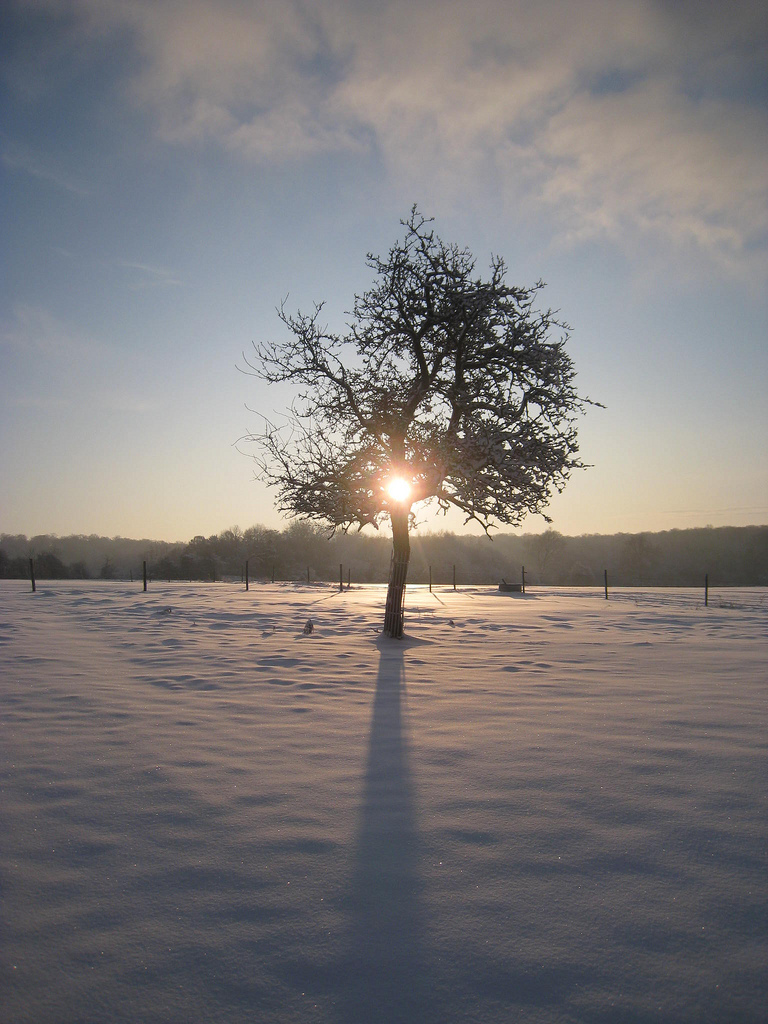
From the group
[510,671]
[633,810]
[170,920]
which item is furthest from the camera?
[510,671]

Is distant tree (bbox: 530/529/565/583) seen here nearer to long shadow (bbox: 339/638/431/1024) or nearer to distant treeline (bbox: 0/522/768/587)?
distant treeline (bbox: 0/522/768/587)

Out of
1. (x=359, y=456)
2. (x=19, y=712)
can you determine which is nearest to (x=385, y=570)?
(x=359, y=456)

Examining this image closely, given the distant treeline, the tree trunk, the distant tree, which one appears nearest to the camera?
the tree trunk

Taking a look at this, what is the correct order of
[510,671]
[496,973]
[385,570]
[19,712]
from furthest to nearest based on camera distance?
[385,570] → [510,671] → [19,712] → [496,973]

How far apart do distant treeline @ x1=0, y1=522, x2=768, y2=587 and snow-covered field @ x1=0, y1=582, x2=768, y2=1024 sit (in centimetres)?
5025

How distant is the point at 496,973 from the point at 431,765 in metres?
1.86

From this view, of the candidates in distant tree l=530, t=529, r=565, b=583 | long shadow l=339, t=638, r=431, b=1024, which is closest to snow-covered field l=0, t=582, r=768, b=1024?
long shadow l=339, t=638, r=431, b=1024

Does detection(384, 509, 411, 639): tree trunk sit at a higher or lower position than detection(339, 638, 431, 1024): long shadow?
higher

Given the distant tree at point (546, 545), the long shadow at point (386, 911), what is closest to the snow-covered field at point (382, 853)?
the long shadow at point (386, 911)

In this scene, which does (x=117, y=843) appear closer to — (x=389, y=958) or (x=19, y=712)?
(x=389, y=958)

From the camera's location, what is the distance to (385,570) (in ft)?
269

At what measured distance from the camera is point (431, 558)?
90125 mm

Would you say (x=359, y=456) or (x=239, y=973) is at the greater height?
(x=359, y=456)

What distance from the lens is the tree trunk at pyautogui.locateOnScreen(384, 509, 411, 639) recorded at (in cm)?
1012
